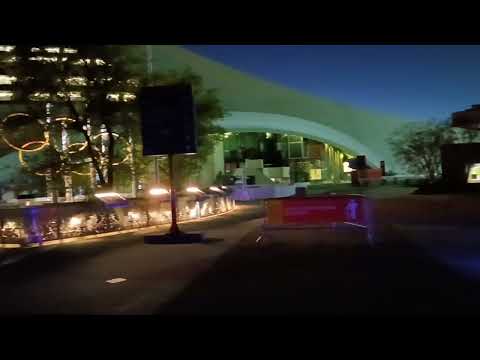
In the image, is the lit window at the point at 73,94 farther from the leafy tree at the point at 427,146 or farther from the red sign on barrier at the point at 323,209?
the leafy tree at the point at 427,146

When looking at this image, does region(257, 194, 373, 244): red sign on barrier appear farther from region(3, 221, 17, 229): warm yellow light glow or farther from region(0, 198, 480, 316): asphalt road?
region(3, 221, 17, 229): warm yellow light glow

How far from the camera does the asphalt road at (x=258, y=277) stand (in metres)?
5.95

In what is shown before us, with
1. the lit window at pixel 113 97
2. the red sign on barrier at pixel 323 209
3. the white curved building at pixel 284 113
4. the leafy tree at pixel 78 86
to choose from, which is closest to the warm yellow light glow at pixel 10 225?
the leafy tree at pixel 78 86

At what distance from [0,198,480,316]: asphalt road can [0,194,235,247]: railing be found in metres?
1.28

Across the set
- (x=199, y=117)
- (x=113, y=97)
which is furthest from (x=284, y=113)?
(x=113, y=97)

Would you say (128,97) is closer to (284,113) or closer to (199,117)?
(199,117)

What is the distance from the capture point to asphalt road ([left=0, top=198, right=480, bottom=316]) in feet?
19.5

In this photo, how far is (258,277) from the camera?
295 inches

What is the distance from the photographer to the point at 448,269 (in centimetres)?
764

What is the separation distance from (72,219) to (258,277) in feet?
24.4
